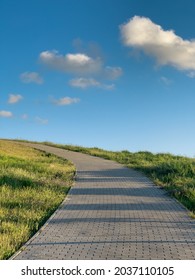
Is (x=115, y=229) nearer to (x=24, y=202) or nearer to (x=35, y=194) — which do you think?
(x=24, y=202)

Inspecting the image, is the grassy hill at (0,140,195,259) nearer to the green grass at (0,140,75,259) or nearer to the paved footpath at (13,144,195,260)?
the green grass at (0,140,75,259)

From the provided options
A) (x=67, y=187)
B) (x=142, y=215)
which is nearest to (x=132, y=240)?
(x=142, y=215)

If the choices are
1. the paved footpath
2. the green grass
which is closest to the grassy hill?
the green grass

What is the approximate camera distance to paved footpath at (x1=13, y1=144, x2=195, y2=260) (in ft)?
30.7

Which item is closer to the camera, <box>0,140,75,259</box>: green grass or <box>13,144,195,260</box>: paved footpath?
<box>13,144,195,260</box>: paved footpath

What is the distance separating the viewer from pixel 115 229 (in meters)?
11.5

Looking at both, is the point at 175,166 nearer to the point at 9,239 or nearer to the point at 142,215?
the point at 142,215

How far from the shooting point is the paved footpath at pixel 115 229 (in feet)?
30.7

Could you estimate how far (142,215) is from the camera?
13414mm

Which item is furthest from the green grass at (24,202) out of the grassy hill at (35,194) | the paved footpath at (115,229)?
the paved footpath at (115,229)

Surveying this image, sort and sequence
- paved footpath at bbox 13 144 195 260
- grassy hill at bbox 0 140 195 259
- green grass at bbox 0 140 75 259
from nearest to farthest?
paved footpath at bbox 13 144 195 260, green grass at bbox 0 140 75 259, grassy hill at bbox 0 140 195 259

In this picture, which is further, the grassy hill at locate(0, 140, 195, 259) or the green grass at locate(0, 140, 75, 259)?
the grassy hill at locate(0, 140, 195, 259)

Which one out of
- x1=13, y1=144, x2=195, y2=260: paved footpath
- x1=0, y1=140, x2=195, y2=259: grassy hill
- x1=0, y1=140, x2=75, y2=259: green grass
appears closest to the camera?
x1=13, y1=144, x2=195, y2=260: paved footpath
